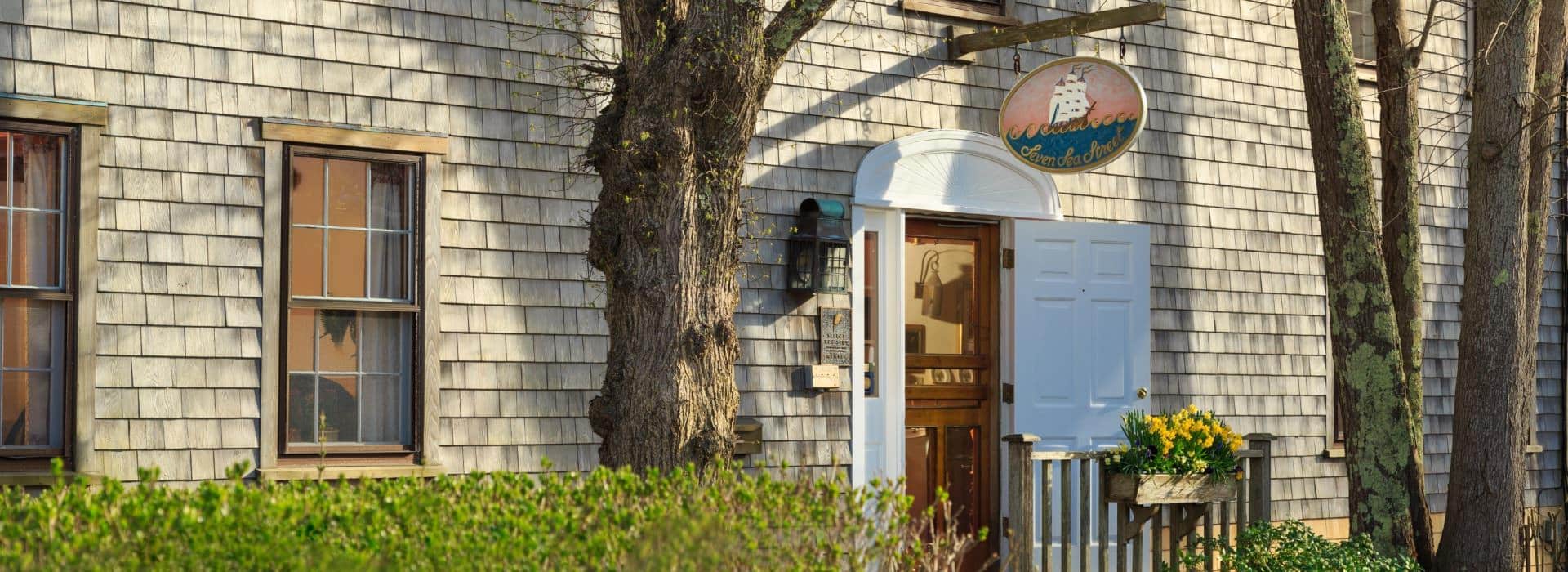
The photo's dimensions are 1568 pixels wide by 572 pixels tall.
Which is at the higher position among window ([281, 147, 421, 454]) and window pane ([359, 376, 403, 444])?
A: window ([281, 147, 421, 454])

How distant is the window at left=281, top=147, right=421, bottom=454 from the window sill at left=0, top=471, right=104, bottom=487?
2.64 feet

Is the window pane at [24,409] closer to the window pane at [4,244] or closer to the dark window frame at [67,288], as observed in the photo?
the dark window frame at [67,288]

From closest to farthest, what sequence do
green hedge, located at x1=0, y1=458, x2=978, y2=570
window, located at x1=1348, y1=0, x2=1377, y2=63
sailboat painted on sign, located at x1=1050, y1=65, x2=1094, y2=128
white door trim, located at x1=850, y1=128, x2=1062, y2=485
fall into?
green hedge, located at x1=0, y1=458, x2=978, y2=570
sailboat painted on sign, located at x1=1050, y1=65, x2=1094, y2=128
white door trim, located at x1=850, y1=128, x2=1062, y2=485
window, located at x1=1348, y1=0, x2=1377, y2=63

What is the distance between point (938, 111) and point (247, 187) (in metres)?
3.68

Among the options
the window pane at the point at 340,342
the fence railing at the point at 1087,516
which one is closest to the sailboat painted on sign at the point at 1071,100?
the fence railing at the point at 1087,516

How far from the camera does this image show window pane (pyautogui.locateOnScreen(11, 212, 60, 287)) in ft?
20.1

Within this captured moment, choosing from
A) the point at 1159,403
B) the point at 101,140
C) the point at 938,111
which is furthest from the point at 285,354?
the point at 1159,403

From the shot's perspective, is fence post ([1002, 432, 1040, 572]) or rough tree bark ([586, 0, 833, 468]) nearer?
rough tree bark ([586, 0, 833, 468])

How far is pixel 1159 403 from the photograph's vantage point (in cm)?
911

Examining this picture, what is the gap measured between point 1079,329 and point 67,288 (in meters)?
5.22

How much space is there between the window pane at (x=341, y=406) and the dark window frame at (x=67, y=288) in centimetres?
100

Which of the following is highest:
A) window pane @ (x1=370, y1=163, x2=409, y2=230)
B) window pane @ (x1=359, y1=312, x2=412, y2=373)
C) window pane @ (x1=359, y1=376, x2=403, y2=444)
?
window pane @ (x1=370, y1=163, x2=409, y2=230)

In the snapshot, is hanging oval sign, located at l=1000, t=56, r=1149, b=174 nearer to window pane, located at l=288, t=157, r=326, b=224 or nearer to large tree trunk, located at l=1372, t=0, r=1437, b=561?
large tree trunk, located at l=1372, t=0, r=1437, b=561

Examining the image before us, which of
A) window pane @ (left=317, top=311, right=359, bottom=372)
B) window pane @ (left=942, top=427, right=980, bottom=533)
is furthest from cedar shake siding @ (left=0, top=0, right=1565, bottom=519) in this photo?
window pane @ (left=942, top=427, right=980, bottom=533)
